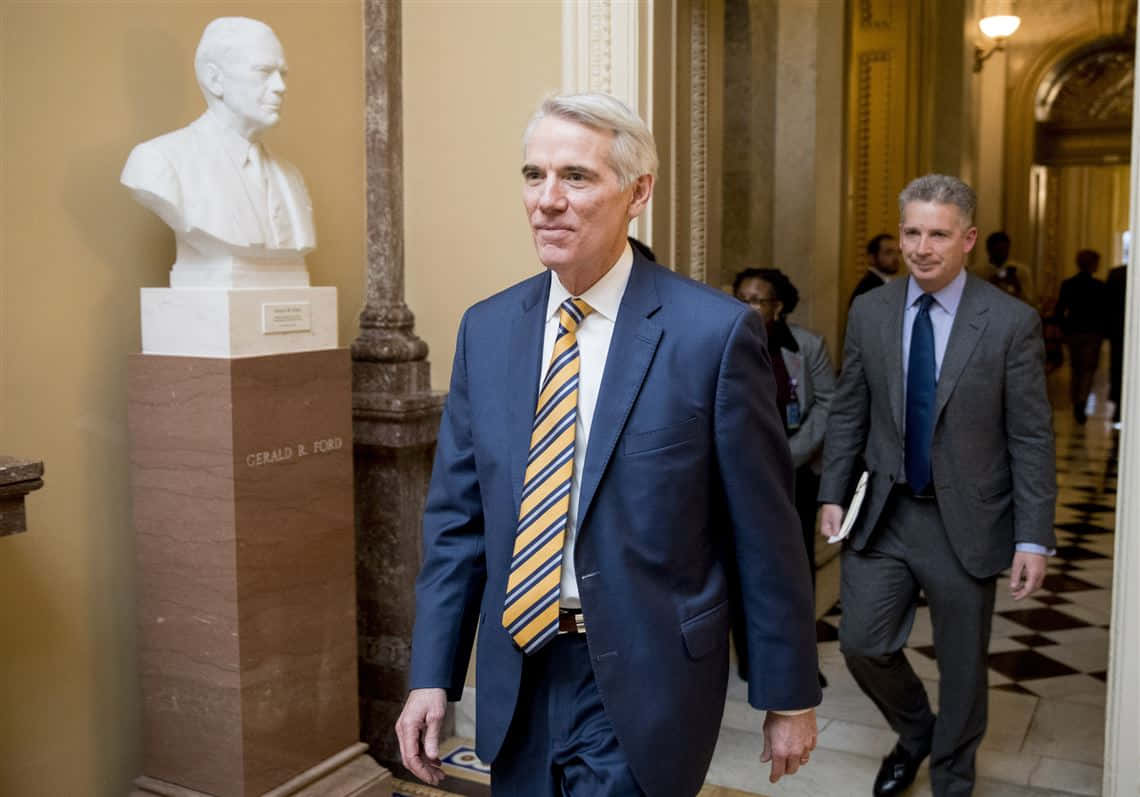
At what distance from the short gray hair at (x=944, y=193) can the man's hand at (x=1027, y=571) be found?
1028 mm

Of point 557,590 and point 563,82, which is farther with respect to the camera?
point 563,82

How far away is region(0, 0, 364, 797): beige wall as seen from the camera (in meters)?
3.44

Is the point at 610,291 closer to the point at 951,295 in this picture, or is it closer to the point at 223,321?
the point at 223,321

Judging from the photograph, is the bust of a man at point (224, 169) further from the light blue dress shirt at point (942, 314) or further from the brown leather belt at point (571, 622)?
the light blue dress shirt at point (942, 314)

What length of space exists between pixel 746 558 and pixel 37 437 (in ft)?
7.46

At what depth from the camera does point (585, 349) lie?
7.38ft

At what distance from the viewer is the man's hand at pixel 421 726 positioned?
7.32 feet

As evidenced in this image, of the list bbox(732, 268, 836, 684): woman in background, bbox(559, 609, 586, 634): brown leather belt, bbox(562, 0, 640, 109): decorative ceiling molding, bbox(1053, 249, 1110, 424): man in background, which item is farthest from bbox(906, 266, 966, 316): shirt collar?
bbox(1053, 249, 1110, 424): man in background

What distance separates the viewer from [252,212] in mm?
3586

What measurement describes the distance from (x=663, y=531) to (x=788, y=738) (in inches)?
17.6

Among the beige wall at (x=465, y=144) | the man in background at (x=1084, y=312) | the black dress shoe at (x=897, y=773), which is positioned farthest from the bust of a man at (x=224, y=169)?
the man in background at (x=1084, y=312)

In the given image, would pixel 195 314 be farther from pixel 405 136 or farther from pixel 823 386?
pixel 823 386

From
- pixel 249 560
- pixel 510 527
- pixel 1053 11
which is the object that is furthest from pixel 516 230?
pixel 1053 11

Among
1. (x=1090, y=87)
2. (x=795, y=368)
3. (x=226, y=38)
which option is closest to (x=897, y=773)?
(x=795, y=368)
